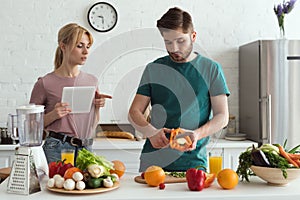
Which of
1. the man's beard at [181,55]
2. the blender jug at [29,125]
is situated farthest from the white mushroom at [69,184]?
the man's beard at [181,55]

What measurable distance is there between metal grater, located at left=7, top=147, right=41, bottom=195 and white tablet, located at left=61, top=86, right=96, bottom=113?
0.88 meters

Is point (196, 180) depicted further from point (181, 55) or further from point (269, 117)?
point (269, 117)

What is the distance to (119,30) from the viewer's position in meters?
4.55

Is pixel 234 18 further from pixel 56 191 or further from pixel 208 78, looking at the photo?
pixel 56 191

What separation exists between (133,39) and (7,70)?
201 centimetres

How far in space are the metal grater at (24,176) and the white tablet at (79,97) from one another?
88 centimetres

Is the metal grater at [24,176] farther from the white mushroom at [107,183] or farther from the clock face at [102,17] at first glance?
the clock face at [102,17]

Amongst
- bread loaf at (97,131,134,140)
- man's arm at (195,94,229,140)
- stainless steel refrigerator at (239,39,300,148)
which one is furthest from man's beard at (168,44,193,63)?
stainless steel refrigerator at (239,39,300,148)

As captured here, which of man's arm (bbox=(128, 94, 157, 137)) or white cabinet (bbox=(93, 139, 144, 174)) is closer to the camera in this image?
man's arm (bbox=(128, 94, 157, 137))

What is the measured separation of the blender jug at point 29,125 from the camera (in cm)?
213

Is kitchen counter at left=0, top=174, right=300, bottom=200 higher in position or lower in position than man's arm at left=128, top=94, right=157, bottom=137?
lower

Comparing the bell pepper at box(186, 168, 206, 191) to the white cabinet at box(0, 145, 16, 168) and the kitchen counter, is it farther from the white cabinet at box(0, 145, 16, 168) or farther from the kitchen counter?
the white cabinet at box(0, 145, 16, 168)

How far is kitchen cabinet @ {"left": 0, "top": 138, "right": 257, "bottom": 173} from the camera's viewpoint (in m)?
3.88

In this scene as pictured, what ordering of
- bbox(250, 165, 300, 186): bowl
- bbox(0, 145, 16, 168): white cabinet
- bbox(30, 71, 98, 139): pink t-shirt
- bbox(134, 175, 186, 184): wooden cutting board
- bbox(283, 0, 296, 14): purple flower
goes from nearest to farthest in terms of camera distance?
bbox(250, 165, 300, 186): bowl < bbox(134, 175, 186, 184): wooden cutting board < bbox(30, 71, 98, 139): pink t-shirt < bbox(0, 145, 16, 168): white cabinet < bbox(283, 0, 296, 14): purple flower
